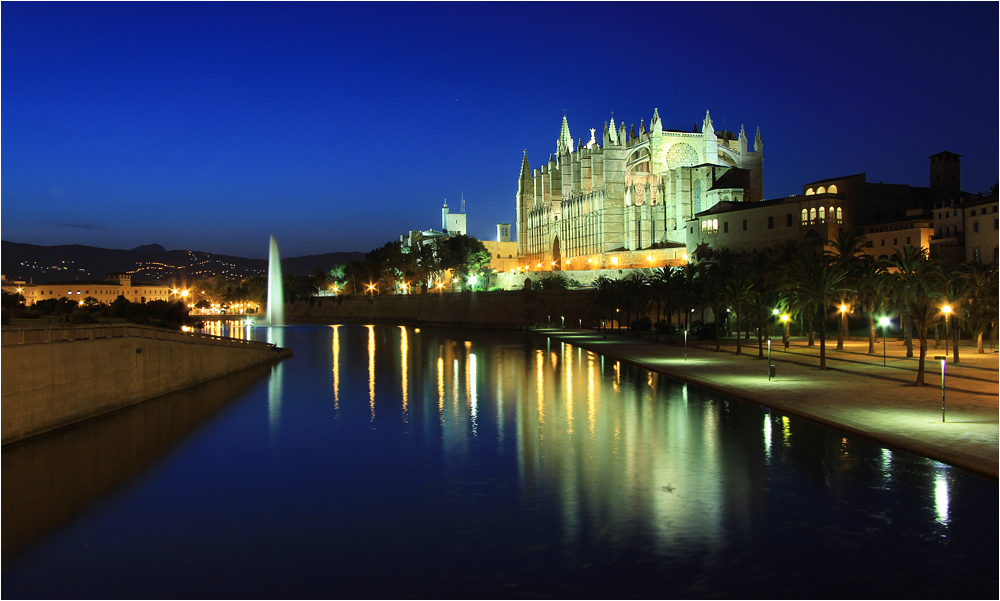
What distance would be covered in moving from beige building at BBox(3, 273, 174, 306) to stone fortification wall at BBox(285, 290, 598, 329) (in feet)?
119

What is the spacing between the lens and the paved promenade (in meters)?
13.9

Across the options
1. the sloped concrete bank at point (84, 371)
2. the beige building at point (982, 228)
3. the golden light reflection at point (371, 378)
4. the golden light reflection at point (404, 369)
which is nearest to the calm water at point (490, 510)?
the sloped concrete bank at point (84, 371)

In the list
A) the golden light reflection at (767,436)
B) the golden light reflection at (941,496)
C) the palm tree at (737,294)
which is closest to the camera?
the golden light reflection at (941,496)

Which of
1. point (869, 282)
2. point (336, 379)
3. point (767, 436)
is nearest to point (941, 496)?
point (767, 436)

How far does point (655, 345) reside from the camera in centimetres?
4425

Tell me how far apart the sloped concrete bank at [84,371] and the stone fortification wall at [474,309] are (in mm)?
52641

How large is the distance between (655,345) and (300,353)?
873 inches

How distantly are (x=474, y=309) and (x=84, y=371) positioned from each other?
218ft

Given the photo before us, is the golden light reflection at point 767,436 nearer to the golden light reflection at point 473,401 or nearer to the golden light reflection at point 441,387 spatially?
the golden light reflection at point 473,401

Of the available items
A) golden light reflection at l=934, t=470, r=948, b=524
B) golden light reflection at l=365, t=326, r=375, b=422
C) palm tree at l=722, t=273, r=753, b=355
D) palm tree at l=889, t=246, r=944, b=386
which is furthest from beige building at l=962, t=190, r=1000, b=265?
golden light reflection at l=934, t=470, r=948, b=524

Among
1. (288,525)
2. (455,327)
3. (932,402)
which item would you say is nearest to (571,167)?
(455,327)

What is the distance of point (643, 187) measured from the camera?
326 ft

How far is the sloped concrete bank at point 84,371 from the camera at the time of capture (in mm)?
15633

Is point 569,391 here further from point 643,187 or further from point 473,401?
point 643,187
